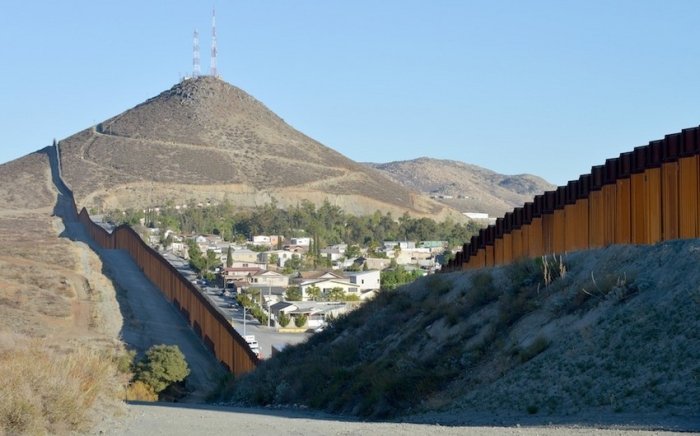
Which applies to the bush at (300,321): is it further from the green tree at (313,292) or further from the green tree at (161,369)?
the green tree at (161,369)

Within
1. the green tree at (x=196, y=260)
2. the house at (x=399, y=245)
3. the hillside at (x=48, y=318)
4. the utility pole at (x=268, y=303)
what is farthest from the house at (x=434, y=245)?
the utility pole at (x=268, y=303)

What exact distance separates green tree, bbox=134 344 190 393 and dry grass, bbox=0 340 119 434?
2273cm

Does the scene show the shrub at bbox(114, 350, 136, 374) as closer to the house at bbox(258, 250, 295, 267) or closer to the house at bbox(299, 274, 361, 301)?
the house at bbox(299, 274, 361, 301)

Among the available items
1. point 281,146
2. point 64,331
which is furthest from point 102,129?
point 64,331

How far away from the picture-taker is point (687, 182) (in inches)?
839

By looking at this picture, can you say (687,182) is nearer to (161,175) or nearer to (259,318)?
(259,318)

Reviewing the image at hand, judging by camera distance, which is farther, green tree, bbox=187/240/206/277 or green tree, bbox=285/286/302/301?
green tree, bbox=187/240/206/277

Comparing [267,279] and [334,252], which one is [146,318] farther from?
[334,252]

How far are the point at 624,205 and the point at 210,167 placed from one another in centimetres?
14910

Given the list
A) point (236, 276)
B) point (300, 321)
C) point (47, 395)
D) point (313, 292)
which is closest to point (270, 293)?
point (313, 292)

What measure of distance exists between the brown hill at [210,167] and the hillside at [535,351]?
126 meters

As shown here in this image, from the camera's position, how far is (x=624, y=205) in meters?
23.5

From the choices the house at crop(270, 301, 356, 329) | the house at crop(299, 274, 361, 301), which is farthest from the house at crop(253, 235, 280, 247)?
the house at crop(270, 301, 356, 329)

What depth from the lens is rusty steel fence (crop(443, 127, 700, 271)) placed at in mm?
21359
